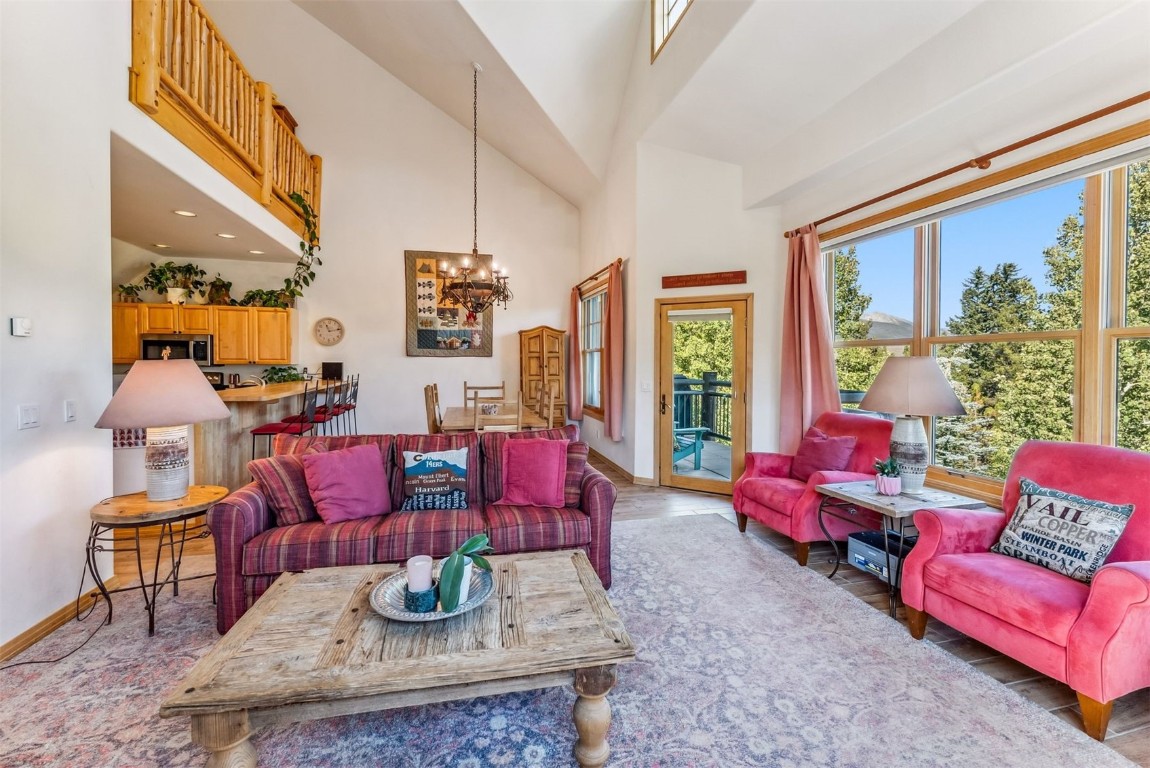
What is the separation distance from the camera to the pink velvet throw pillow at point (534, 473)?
2721 millimetres

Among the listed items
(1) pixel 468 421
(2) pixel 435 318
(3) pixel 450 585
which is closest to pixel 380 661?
(3) pixel 450 585

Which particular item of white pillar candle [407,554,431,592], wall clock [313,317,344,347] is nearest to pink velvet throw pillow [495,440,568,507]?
white pillar candle [407,554,431,592]

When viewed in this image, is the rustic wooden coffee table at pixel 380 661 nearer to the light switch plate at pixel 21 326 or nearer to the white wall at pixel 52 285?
the white wall at pixel 52 285

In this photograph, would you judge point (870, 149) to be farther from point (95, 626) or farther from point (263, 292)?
point (263, 292)

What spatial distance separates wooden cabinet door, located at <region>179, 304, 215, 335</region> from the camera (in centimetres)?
551

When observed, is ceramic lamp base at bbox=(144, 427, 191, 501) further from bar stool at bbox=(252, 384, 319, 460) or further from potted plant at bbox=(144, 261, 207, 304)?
potted plant at bbox=(144, 261, 207, 304)

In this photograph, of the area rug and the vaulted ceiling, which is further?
the vaulted ceiling

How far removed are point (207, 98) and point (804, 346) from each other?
5061mm

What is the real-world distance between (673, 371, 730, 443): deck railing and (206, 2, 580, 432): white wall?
293 cm

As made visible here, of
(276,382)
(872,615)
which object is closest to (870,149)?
(872,615)

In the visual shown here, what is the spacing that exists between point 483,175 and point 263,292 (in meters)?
3.32

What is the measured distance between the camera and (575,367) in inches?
269

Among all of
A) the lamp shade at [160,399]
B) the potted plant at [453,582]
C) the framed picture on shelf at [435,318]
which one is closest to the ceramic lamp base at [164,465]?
the lamp shade at [160,399]

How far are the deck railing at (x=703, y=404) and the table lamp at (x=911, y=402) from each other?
6.82 ft
